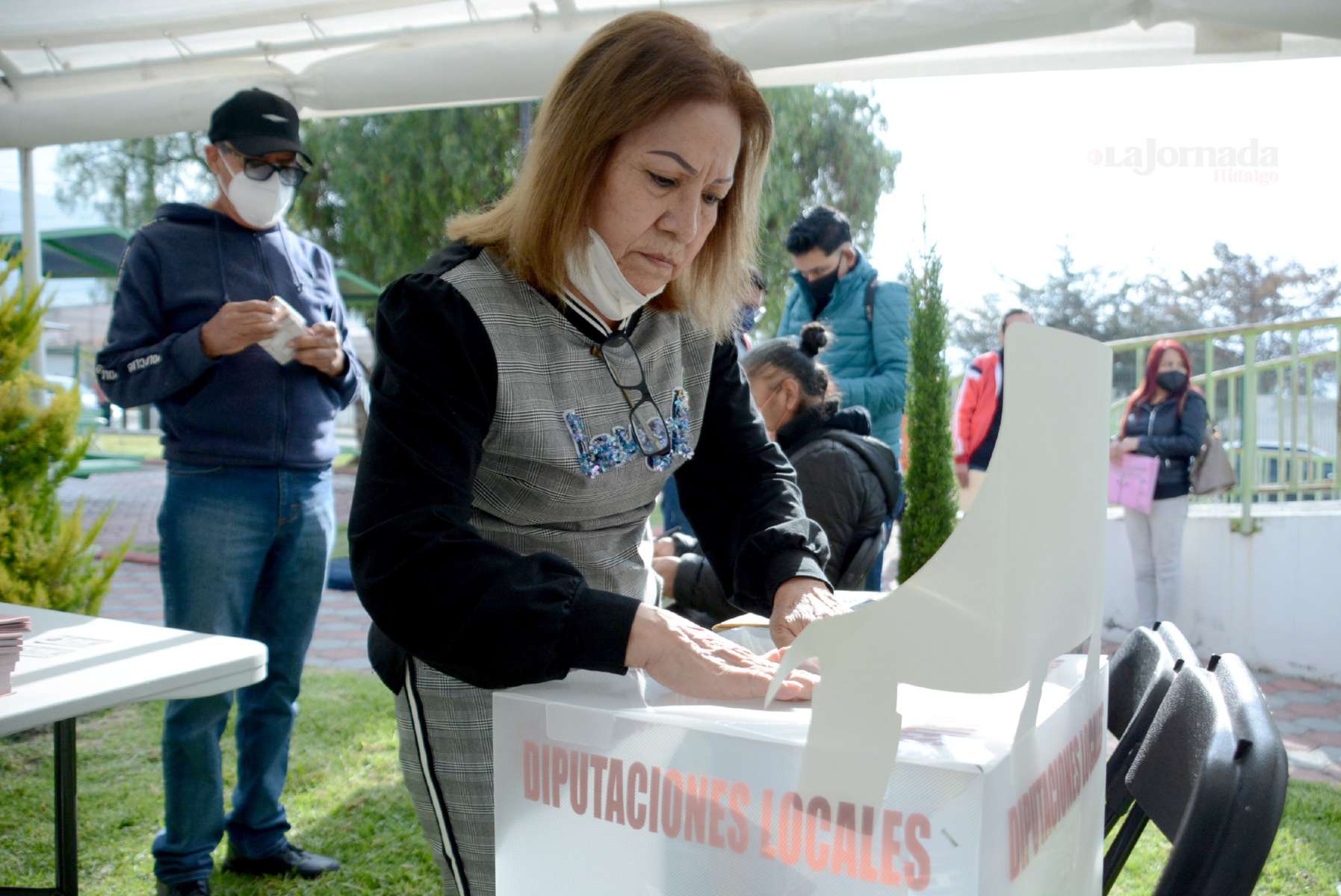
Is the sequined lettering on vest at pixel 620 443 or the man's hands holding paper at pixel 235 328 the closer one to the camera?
the sequined lettering on vest at pixel 620 443

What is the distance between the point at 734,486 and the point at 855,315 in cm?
271

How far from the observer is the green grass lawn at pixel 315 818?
9.73ft

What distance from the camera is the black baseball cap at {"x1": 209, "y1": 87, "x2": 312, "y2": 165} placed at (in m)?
2.77

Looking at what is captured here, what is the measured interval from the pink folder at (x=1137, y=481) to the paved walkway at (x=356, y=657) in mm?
983

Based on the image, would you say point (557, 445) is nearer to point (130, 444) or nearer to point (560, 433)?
point (560, 433)

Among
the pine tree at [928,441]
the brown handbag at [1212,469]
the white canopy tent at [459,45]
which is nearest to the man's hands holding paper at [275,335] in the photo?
the white canopy tent at [459,45]

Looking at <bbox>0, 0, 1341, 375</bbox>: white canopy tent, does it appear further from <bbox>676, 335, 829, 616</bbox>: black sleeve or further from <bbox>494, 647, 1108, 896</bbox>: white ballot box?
<bbox>494, 647, 1108, 896</bbox>: white ballot box

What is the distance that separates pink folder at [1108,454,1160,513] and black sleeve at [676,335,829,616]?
4447mm

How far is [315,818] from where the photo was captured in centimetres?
343

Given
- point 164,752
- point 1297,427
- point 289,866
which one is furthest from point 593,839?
point 1297,427

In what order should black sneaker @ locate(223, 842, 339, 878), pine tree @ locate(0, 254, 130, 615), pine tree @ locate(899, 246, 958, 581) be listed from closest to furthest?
black sneaker @ locate(223, 842, 339, 878) < pine tree @ locate(0, 254, 130, 615) < pine tree @ locate(899, 246, 958, 581)

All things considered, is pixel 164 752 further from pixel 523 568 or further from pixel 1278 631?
pixel 1278 631

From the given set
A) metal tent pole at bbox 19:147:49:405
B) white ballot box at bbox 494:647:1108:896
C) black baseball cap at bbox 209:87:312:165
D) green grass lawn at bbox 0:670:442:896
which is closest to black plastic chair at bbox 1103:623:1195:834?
white ballot box at bbox 494:647:1108:896

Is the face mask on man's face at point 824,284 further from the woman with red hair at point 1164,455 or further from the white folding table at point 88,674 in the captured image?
the white folding table at point 88,674
